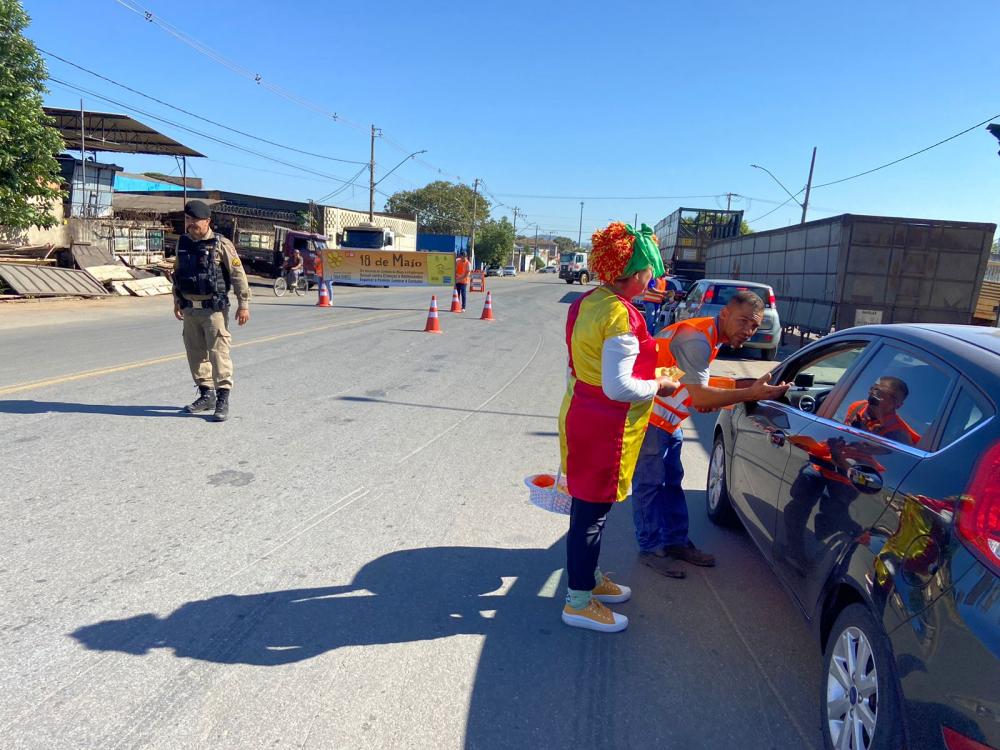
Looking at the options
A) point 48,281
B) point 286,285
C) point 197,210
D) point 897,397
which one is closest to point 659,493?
point 897,397

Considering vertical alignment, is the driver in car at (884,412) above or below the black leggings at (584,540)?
above

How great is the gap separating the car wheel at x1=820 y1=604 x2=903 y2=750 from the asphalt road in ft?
0.92

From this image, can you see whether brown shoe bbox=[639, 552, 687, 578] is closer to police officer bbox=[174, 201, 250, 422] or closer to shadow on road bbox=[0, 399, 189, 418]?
police officer bbox=[174, 201, 250, 422]

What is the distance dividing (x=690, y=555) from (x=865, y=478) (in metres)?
1.80

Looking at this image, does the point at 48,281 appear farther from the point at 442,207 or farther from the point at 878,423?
the point at 442,207

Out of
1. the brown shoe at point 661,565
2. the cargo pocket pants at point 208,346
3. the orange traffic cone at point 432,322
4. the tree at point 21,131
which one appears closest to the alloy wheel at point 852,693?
the brown shoe at point 661,565

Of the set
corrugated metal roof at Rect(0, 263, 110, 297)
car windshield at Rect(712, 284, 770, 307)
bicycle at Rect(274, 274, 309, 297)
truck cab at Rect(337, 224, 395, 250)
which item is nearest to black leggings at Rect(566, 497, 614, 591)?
car windshield at Rect(712, 284, 770, 307)

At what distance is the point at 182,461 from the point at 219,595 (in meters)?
2.27

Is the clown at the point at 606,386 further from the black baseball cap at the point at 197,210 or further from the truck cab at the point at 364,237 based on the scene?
the truck cab at the point at 364,237

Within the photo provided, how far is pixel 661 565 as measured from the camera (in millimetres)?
4023

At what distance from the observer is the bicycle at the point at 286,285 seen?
2473 centimetres

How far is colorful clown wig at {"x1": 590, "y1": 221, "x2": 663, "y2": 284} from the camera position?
2965 millimetres

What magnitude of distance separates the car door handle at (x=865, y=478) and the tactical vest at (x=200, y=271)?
5725mm

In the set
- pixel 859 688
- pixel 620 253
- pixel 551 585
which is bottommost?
pixel 551 585
